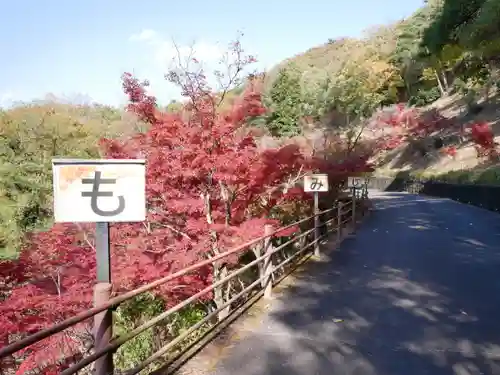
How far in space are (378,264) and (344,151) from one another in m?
11.2

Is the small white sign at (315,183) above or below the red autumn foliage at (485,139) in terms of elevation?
below

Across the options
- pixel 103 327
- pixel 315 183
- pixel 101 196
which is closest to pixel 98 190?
pixel 101 196

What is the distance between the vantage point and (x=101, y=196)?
11.3 ft

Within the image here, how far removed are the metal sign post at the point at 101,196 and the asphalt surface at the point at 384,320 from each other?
5.23 ft

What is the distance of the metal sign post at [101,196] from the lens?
3369 mm

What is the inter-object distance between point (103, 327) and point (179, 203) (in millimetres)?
4898

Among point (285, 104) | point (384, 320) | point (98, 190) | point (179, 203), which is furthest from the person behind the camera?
point (285, 104)

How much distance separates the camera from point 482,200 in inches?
1036

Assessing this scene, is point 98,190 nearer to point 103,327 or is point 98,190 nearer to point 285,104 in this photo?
point 103,327

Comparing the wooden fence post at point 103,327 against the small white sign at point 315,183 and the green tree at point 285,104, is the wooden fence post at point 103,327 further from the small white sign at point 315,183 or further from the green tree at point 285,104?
the green tree at point 285,104

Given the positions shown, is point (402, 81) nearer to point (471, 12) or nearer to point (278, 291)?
point (471, 12)

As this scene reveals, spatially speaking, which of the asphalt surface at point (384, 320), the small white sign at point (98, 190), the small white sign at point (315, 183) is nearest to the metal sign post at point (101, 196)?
the small white sign at point (98, 190)

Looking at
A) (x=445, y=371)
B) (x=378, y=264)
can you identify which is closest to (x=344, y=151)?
(x=378, y=264)

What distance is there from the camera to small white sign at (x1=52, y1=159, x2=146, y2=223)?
11.0 ft
